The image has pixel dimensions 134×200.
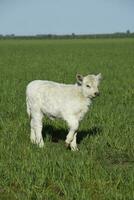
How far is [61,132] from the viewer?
37.2 feet

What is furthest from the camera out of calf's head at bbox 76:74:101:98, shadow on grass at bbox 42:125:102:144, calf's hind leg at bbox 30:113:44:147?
shadow on grass at bbox 42:125:102:144

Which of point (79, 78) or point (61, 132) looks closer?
point (79, 78)

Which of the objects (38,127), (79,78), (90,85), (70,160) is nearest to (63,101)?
(79,78)

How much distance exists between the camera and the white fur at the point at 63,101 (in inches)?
361

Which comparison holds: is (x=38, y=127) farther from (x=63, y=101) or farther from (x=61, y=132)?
(x=61, y=132)

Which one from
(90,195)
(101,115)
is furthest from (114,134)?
(90,195)

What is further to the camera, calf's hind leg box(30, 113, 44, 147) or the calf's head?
calf's hind leg box(30, 113, 44, 147)

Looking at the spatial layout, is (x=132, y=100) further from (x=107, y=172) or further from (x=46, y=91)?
(x=107, y=172)

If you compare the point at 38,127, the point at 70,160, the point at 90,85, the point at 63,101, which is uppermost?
the point at 90,85

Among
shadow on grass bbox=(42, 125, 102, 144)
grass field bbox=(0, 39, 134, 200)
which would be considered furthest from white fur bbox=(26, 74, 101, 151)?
shadow on grass bbox=(42, 125, 102, 144)

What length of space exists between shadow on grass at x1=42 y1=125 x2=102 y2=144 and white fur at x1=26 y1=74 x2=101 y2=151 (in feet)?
3.12

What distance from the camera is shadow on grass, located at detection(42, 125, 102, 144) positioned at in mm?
10758

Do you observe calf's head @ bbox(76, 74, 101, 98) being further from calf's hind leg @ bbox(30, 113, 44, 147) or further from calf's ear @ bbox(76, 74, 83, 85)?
calf's hind leg @ bbox(30, 113, 44, 147)

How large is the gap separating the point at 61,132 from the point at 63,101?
6.88 ft
